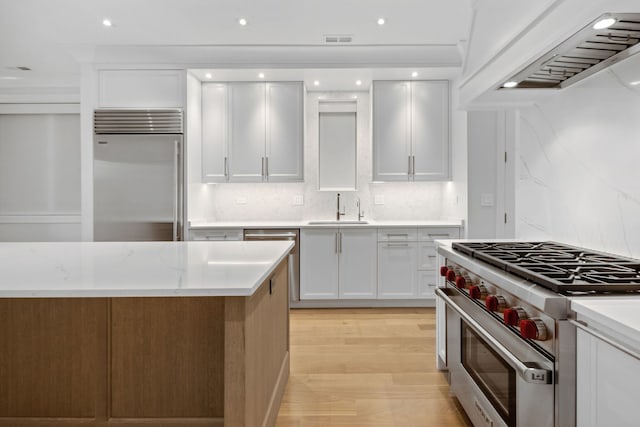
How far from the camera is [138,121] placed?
422cm

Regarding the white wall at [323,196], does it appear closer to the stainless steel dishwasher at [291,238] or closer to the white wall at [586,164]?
the stainless steel dishwasher at [291,238]

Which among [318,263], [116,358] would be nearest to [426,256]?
[318,263]

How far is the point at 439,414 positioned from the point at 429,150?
3.00m

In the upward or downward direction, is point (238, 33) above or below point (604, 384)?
above

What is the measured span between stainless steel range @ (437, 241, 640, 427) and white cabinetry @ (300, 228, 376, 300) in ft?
6.91

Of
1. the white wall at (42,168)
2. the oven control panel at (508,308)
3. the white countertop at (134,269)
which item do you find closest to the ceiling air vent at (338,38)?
the white countertop at (134,269)

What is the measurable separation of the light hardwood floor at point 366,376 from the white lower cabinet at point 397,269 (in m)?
0.33

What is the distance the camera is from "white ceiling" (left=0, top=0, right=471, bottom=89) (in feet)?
10.8

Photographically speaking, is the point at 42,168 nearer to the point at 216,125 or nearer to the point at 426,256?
the point at 216,125

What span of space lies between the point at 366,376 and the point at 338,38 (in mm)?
2997

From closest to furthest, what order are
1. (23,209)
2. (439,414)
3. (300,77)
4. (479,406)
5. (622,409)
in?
(622,409) < (479,406) < (439,414) < (300,77) < (23,209)

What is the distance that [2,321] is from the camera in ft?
5.86

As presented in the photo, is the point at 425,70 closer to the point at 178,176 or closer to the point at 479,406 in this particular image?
the point at 178,176

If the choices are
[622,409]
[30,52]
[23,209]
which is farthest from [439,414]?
[23,209]
